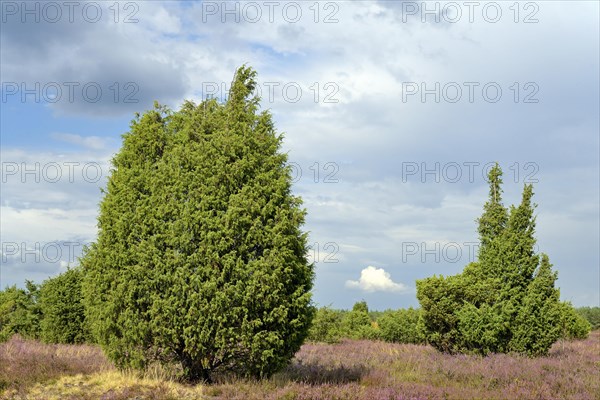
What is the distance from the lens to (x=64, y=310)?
24141 mm

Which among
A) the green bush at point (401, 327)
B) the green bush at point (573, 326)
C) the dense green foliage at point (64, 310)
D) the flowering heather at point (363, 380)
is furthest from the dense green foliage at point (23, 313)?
the green bush at point (573, 326)

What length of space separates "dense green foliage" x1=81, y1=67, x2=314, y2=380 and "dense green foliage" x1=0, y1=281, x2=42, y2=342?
50.5ft

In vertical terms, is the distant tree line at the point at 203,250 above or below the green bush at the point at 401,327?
above

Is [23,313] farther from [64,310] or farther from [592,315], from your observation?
[592,315]

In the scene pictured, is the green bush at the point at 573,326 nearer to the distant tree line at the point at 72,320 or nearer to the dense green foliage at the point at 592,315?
the distant tree line at the point at 72,320

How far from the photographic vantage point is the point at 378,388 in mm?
12461

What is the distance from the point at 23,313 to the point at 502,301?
22.0 meters

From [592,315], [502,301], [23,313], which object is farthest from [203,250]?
[592,315]

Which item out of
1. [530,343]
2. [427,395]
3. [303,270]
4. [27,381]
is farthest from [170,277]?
[530,343]

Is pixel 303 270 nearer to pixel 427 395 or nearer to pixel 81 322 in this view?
pixel 427 395

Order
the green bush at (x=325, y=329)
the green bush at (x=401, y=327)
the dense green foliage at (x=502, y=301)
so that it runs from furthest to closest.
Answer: the green bush at (x=401, y=327), the green bush at (x=325, y=329), the dense green foliage at (x=502, y=301)

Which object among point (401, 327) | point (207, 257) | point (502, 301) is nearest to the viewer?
point (207, 257)

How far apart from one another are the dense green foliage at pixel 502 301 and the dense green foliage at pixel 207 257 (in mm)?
11386

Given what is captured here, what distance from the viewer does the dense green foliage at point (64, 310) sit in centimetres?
2386
